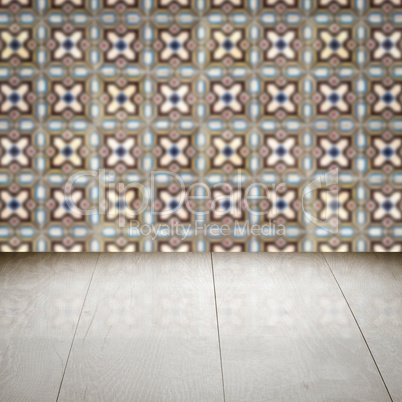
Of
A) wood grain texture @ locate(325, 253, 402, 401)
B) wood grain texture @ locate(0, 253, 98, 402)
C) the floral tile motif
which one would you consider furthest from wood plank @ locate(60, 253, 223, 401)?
wood grain texture @ locate(325, 253, 402, 401)

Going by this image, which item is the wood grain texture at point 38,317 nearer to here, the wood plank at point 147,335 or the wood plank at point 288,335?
the wood plank at point 147,335

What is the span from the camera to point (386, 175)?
6.03ft

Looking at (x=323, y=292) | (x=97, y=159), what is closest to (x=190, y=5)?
(x=97, y=159)

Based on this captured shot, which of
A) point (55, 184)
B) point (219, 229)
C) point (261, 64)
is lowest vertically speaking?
point (219, 229)

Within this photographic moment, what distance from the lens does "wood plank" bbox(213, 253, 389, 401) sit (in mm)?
1134

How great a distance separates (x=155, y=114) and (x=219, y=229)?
1.22 ft

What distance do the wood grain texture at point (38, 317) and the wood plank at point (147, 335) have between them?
3 cm

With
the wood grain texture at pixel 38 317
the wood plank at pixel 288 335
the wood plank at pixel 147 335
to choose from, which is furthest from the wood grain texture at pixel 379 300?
the wood grain texture at pixel 38 317

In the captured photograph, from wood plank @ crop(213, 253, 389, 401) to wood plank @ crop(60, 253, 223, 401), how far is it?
0.04 meters

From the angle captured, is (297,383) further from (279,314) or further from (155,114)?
(155,114)

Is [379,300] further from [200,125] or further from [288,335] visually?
[200,125]

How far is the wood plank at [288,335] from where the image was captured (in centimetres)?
113

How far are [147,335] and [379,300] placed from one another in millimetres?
565

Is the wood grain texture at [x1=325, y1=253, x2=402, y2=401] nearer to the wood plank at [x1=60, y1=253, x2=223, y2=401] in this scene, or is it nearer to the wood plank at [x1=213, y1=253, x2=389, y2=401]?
the wood plank at [x1=213, y1=253, x2=389, y2=401]
